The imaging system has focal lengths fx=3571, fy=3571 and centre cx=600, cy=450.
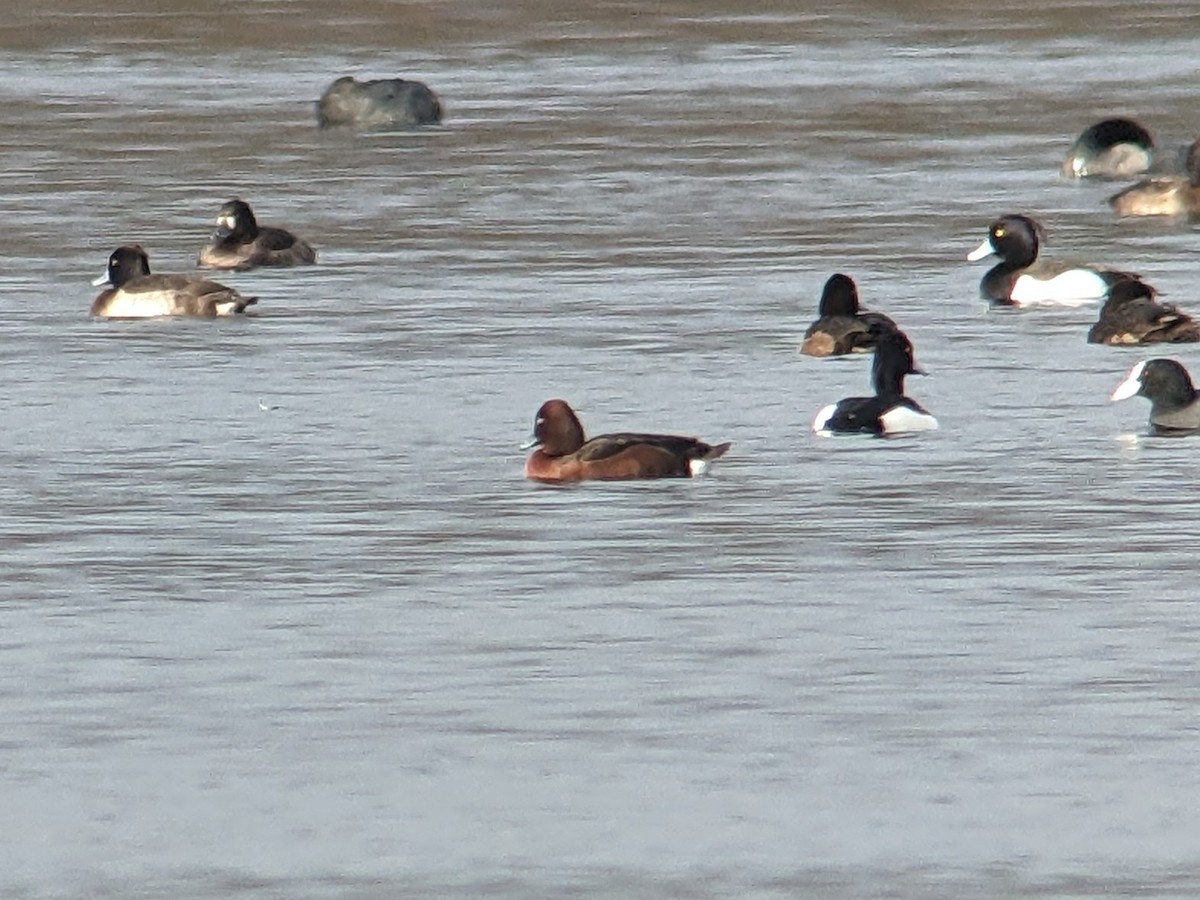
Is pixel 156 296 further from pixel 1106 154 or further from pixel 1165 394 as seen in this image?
pixel 1106 154

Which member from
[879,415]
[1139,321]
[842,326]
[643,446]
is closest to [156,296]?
[842,326]

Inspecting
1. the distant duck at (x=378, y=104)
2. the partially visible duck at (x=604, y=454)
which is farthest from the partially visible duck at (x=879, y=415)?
the distant duck at (x=378, y=104)

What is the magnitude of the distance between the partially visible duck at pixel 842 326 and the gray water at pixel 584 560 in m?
0.25

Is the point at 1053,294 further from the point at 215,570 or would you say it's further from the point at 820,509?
the point at 215,570

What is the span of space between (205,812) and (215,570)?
131 inches

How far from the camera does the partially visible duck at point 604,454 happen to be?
1473cm

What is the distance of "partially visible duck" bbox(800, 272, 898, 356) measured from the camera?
18125 mm

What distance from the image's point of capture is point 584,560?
13.1m

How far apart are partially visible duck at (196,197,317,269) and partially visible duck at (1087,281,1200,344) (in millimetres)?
5804

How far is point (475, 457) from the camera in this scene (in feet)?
50.7

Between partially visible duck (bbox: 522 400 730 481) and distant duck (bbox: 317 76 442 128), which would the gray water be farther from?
distant duck (bbox: 317 76 442 128)

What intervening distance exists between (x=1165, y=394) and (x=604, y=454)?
279 cm

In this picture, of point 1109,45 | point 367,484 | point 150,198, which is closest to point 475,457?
point 367,484

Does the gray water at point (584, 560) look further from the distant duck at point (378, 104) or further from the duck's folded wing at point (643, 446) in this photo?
the distant duck at point (378, 104)
